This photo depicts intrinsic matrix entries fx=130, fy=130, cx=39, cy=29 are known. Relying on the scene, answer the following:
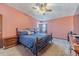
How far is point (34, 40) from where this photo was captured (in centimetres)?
241

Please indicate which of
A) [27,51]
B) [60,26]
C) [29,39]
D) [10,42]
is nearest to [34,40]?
[29,39]

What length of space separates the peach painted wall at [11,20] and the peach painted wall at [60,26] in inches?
15.1

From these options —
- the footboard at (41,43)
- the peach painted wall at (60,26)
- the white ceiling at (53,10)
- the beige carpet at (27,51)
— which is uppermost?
the white ceiling at (53,10)

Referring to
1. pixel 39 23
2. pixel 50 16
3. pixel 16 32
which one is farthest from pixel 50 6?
pixel 16 32

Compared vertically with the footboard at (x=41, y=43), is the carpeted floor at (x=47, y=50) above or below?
below

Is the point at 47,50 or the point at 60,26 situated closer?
the point at 47,50

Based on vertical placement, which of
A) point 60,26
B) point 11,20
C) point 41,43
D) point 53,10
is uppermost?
point 53,10

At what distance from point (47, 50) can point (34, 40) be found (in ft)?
1.02

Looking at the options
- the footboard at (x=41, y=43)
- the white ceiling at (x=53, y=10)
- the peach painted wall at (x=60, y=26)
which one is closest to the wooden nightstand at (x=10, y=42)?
the footboard at (x=41, y=43)

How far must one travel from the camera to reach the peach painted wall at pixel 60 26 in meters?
2.48

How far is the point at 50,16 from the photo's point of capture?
2.52 m

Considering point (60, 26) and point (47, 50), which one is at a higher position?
point (60, 26)

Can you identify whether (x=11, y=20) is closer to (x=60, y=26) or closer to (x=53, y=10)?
(x=53, y=10)

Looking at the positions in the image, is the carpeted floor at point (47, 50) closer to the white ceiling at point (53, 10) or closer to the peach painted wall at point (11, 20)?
the peach painted wall at point (11, 20)
